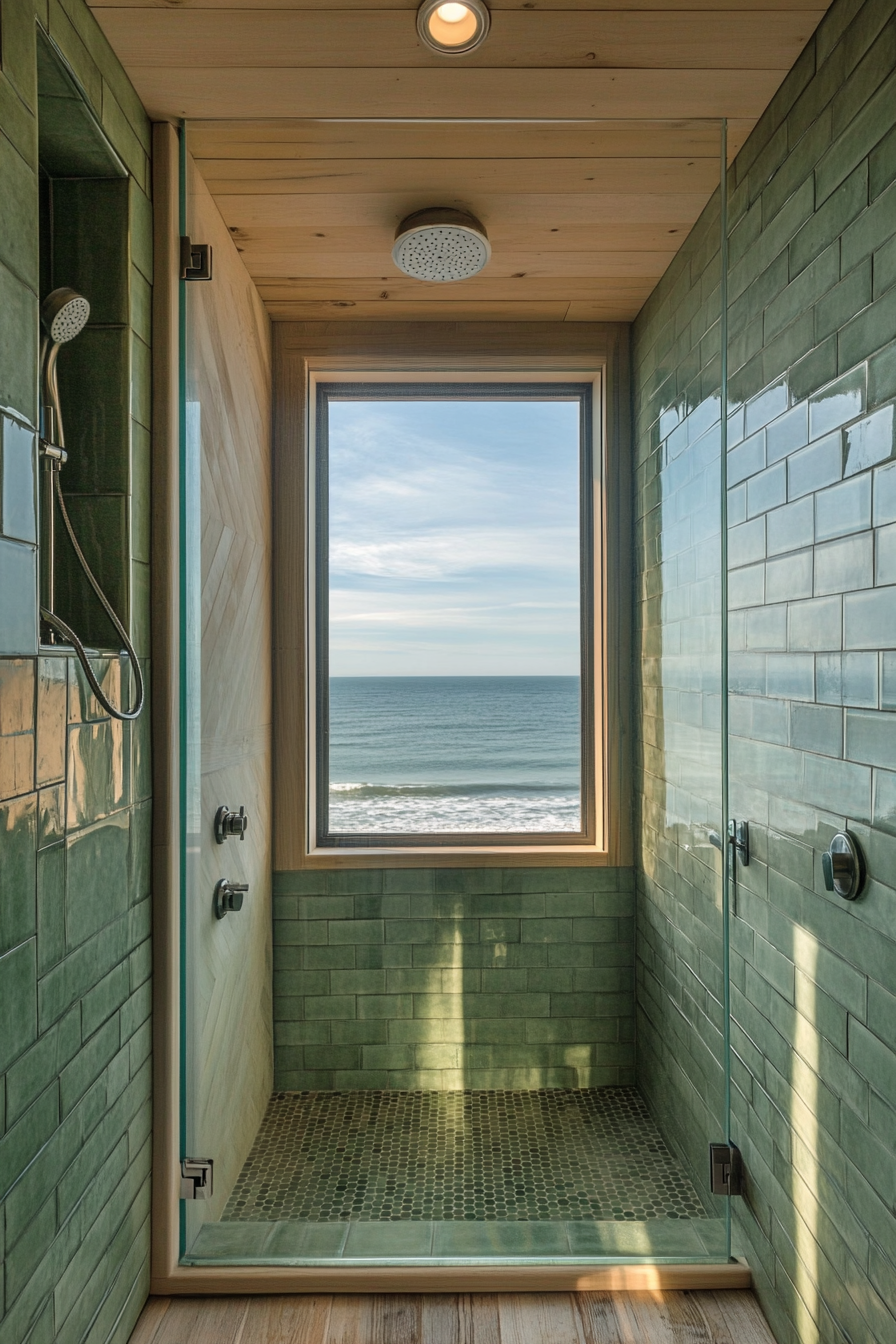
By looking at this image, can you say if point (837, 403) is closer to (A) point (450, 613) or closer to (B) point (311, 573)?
(A) point (450, 613)

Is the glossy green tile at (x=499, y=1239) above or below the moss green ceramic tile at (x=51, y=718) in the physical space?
below

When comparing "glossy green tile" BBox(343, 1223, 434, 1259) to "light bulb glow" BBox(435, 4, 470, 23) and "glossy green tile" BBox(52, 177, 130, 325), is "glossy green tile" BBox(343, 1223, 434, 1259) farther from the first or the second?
"light bulb glow" BBox(435, 4, 470, 23)

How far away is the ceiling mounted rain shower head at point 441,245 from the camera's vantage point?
6.04ft

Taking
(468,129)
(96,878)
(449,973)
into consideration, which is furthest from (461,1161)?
(468,129)

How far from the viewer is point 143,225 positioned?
1.65 meters

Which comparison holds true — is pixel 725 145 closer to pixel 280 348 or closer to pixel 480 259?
pixel 480 259

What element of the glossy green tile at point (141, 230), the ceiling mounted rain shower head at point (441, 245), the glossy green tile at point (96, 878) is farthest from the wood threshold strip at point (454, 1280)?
the ceiling mounted rain shower head at point (441, 245)

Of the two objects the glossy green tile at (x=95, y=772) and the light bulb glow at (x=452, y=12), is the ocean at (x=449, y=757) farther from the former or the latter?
the light bulb glow at (x=452, y=12)

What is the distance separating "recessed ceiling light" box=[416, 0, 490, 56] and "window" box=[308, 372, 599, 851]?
579 mm

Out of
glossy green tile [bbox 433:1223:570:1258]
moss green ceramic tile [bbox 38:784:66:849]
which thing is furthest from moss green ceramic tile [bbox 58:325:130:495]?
glossy green tile [bbox 433:1223:570:1258]

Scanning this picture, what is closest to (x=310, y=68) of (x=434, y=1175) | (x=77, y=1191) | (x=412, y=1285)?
(x=77, y=1191)

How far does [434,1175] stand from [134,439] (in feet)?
5.17

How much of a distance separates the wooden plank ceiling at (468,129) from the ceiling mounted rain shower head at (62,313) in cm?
46

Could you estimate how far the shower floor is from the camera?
1796 millimetres
